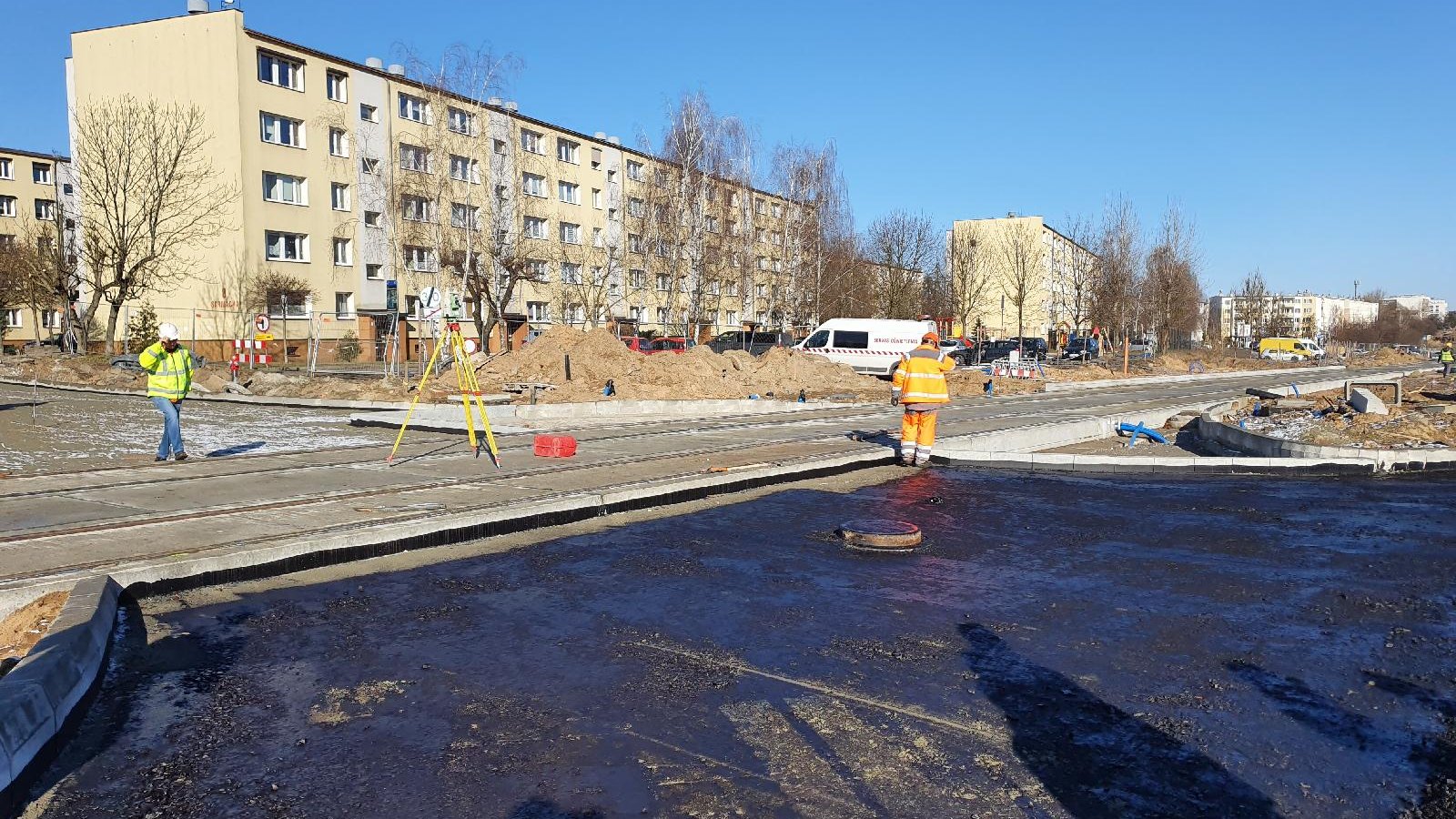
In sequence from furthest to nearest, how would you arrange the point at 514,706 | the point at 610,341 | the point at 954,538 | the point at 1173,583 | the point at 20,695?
the point at 610,341 < the point at 954,538 < the point at 1173,583 < the point at 514,706 < the point at 20,695

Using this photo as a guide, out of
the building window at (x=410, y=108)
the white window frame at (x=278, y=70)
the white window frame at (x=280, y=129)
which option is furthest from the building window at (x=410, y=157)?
the white window frame at (x=278, y=70)

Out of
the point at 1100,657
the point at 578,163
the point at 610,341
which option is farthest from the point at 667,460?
the point at 578,163

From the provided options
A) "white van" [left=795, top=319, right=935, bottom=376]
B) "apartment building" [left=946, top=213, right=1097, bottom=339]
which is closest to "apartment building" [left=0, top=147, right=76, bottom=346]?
"white van" [left=795, top=319, right=935, bottom=376]

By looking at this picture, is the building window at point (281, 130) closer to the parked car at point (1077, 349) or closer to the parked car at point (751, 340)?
the parked car at point (751, 340)

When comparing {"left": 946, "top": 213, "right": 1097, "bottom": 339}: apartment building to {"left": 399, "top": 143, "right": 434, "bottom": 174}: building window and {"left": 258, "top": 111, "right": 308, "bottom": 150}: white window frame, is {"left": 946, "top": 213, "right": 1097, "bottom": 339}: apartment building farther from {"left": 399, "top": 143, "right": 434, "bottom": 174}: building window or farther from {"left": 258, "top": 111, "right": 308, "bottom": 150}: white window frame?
{"left": 258, "top": 111, "right": 308, "bottom": 150}: white window frame

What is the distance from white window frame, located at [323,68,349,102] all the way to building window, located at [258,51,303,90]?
47.3 inches

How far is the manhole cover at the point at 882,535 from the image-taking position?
844cm

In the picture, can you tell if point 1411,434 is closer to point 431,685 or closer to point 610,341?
point 431,685

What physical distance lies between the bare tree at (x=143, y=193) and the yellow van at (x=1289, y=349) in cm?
6506

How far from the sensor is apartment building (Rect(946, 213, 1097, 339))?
182 ft

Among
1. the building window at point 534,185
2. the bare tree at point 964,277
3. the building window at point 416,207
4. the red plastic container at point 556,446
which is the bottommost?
the red plastic container at point 556,446

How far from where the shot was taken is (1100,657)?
550 cm

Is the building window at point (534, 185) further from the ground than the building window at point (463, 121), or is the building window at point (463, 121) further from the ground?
the building window at point (534, 185)

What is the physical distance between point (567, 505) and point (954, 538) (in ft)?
12.2
